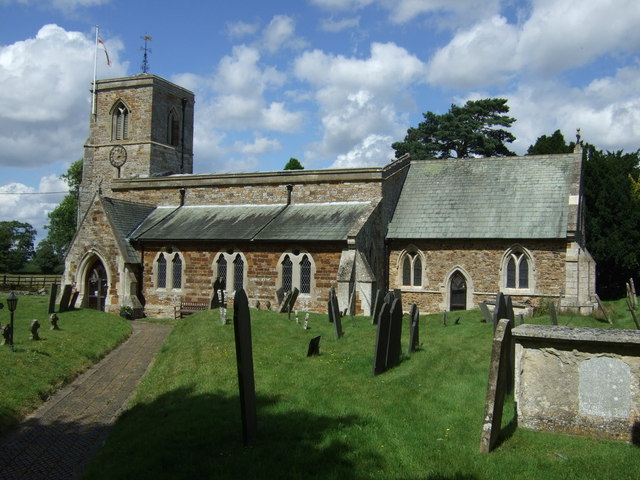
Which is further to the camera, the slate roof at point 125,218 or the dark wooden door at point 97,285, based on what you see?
the dark wooden door at point 97,285

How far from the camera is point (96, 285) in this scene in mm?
26359

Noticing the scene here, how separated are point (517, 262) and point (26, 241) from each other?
257 feet

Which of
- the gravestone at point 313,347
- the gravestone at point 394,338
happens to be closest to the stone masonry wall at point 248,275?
the gravestone at point 313,347

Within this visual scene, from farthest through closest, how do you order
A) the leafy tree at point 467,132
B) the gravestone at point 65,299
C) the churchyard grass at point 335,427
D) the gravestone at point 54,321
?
the leafy tree at point 467,132, the gravestone at point 65,299, the gravestone at point 54,321, the churchyard grass at point 335,427

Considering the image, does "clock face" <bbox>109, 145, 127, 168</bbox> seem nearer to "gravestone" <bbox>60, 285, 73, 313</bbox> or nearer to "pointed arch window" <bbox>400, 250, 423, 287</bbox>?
"gravestone" <bbox>60, 285, 73, 313</bbox>

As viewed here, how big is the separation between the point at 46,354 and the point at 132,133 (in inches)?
876

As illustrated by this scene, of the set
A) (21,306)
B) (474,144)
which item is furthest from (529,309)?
(474,144)

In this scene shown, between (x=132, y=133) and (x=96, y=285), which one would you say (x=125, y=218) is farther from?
(x=132, y=133)

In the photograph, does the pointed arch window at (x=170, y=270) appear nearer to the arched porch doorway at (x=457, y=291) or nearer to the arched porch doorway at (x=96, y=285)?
the arched porch doorway at (x=96, y=285)

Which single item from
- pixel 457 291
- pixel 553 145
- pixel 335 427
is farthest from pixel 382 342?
pixel 553 145

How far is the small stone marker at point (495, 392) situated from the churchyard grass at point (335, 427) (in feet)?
0.61

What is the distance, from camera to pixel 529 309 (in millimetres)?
20609

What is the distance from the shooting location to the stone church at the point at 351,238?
2262cm

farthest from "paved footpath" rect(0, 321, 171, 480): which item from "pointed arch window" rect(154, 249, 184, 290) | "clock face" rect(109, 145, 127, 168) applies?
"clock face" rect(109, 145, 127, 168)
